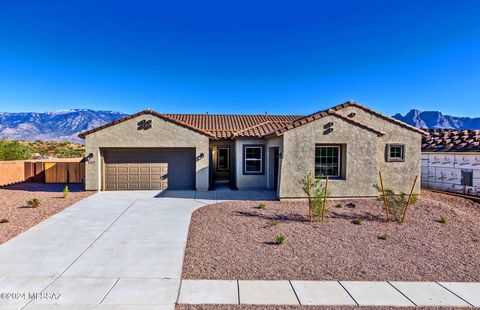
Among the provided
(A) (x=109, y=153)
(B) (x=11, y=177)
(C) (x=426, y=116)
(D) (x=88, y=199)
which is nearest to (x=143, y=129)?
(A) (x=109, y=153)

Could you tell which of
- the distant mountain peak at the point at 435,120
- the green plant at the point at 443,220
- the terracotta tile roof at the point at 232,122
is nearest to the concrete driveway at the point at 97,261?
A: the terracotta tile roof at the point at 232,122

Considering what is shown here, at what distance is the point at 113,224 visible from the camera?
9.84 meters

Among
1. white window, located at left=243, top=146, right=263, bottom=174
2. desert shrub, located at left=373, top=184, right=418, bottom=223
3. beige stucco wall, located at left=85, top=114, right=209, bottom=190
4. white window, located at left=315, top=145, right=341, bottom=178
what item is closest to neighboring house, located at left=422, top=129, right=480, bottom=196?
white window, located at left=315, top=145, right=341, bottom=178

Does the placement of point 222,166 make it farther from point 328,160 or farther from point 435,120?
point 435,120

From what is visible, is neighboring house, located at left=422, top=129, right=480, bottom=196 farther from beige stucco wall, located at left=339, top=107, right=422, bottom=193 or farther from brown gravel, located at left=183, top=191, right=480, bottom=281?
brown gravel, located at left=183, top=191, right=480, bottom=281

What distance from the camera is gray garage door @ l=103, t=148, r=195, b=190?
53.9 ft

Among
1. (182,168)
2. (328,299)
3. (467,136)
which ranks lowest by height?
(328,299)

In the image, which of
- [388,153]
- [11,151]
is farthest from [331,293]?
[11,151]

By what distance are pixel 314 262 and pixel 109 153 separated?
43.7ft

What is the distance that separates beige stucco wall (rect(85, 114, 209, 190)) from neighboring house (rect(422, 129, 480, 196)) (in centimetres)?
1351

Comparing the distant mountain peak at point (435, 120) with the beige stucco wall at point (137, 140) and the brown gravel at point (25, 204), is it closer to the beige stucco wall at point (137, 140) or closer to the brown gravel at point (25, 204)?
the beige stucco wall at point (137, 140)

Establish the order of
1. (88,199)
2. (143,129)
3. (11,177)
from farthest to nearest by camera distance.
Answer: (11,177)
(143,129)
(88,199)

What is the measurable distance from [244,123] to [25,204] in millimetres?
14598

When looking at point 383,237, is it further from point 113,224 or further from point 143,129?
point 143,129
